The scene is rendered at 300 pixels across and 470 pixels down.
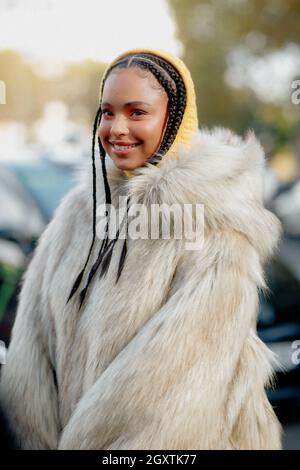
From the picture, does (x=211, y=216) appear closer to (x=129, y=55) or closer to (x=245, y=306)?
(x=245, y=306)

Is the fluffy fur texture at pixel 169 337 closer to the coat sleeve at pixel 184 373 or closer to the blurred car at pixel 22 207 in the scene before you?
the coat sleeve at pixel 184 373

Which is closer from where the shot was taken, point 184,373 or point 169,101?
point 184,373

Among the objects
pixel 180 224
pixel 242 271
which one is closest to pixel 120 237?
pixel 180 224

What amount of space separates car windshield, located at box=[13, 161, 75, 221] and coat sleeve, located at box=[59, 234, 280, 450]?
3.78 metres

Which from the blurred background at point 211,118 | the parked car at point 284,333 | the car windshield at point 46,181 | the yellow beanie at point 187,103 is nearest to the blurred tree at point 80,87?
the blurred background at point 211,118

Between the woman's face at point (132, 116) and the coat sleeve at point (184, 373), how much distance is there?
349 millimetres

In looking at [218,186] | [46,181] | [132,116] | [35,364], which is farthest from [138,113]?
[46,181]

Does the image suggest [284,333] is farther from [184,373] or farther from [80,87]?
[80,87]

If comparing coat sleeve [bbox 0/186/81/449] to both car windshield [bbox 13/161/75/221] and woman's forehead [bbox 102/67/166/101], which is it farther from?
car windshield [bbox 13/161/75/221]

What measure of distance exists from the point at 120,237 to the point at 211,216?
0.29 meters

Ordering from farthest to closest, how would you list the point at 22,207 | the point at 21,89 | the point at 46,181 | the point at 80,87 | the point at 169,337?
the point at 21,89
the point at 80,87
the point at 46,181
the point at 22,207
the point at 169,337

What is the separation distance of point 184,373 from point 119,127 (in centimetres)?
69

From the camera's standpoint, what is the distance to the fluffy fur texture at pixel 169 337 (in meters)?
1.94

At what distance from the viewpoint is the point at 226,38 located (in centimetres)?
2248
